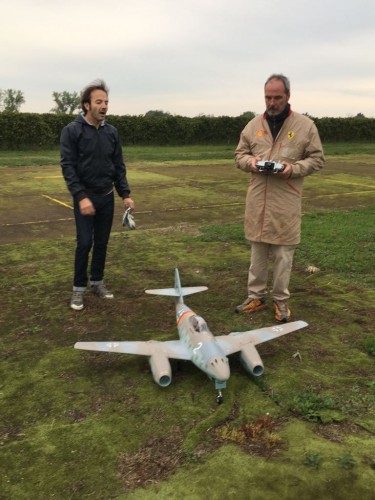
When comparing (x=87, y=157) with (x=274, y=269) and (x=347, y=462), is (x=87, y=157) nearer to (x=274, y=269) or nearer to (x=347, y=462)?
(x=274, y=269)

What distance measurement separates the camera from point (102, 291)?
5824 mm

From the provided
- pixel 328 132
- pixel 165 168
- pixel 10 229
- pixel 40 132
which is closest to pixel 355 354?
pixel 10 229

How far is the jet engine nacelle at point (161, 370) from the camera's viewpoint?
3676mm

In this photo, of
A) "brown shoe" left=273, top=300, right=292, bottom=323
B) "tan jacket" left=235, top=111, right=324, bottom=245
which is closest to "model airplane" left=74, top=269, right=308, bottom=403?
"brown shoe" left=273, top=300, right=292, bottom=323

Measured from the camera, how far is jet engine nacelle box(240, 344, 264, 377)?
12.7 ft

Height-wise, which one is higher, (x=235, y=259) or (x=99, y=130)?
(x=99, y=130)

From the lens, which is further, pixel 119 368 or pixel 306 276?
pixel 306 276

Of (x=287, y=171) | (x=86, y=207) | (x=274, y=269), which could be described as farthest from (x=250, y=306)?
(x=86, y=207)

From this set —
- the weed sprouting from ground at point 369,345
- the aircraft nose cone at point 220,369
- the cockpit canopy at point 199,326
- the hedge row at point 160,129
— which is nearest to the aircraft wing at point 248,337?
the cockpit canopy at point 199,326

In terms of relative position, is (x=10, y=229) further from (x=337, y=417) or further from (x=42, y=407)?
(x=337, y=417)

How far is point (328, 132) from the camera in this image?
4122cm

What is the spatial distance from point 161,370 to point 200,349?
1.15ft

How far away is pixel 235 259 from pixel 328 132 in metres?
37.1

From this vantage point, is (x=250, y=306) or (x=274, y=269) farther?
(x=250, y=306)
